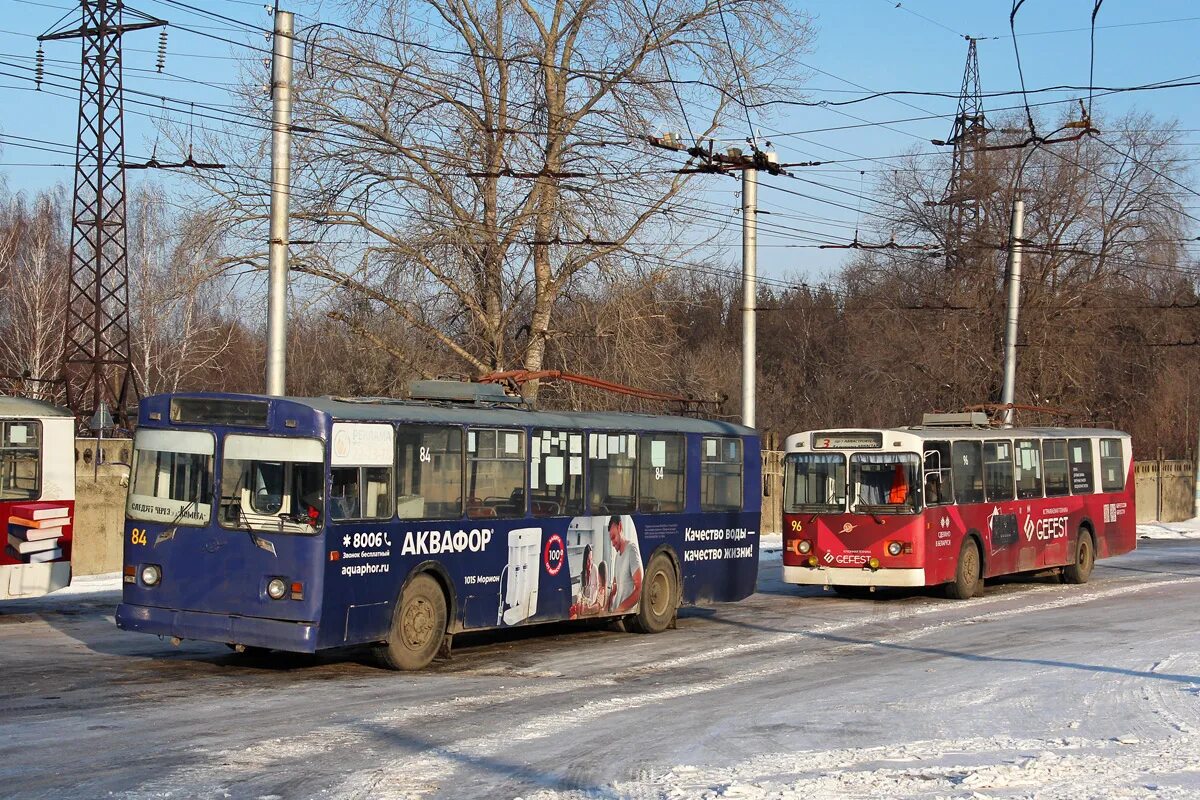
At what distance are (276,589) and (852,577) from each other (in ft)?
36.9

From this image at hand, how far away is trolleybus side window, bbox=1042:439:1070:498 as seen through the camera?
84.9ft

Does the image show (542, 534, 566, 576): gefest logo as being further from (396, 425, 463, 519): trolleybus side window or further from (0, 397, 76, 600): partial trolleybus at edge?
(0, 397, 76, 600): partial trolleybus at edge

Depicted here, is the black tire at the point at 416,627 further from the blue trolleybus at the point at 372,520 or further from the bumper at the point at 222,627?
the bumper at the point at 222,627

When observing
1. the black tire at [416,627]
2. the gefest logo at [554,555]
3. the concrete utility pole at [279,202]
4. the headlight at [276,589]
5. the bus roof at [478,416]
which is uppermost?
the concrete utility pole at [279,202]

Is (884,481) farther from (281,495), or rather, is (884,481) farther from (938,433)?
(281,495)

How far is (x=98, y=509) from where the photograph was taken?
25.9 metres

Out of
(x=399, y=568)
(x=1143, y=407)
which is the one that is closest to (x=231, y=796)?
(x=399, y=568)

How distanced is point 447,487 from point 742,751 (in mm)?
5483

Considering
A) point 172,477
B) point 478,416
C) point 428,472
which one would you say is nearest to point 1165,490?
point 478,416

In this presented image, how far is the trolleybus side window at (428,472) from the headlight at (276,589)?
1.41m

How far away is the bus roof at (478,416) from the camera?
1351 centimetres

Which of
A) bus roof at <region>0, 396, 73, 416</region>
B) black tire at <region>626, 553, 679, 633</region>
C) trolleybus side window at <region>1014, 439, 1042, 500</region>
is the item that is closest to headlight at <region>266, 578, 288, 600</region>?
black tire at <region>626, 553, 679, 633</region>

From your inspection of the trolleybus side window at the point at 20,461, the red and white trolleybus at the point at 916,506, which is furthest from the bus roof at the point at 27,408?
the red and white trolleybus at the point at 916,506

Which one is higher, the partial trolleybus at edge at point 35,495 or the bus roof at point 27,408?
the bus roof at point 27,408
